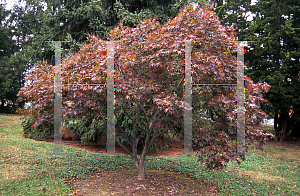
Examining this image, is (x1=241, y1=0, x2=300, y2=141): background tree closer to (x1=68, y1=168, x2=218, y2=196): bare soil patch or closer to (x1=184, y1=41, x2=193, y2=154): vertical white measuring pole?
(x1=68, y1=168, x2=218, y2=196): bare soil patch

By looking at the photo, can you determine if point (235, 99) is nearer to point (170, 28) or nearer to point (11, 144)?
point (170, 28)

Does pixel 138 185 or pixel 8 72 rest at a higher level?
pixel 8 72

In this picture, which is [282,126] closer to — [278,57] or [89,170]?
[278,57]

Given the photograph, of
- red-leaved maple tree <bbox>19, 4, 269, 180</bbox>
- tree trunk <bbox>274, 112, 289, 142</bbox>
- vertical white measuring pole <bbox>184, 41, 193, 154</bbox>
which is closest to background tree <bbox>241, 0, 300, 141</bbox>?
tree trunk <bbox>274, 112, 289, 142</bbox>

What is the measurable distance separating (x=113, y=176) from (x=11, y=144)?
4.37 metres

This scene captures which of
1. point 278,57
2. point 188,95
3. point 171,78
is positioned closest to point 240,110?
point 188,95

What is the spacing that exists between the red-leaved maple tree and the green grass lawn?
144 cm

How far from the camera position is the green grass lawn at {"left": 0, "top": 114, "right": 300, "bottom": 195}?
15.6 feet

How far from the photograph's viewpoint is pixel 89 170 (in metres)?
5.96

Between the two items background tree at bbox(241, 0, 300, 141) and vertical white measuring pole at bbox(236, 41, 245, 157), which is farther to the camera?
background tree at bbox(241, 0, 300, 141)

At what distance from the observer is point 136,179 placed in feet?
17.8

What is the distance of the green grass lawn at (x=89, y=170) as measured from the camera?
475cm

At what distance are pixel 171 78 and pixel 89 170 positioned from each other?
3.51 m

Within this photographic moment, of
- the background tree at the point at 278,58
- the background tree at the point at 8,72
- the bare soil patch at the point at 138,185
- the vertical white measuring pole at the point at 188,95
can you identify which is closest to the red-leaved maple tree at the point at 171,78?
the vertical white measuring pole at the point at 188,95
